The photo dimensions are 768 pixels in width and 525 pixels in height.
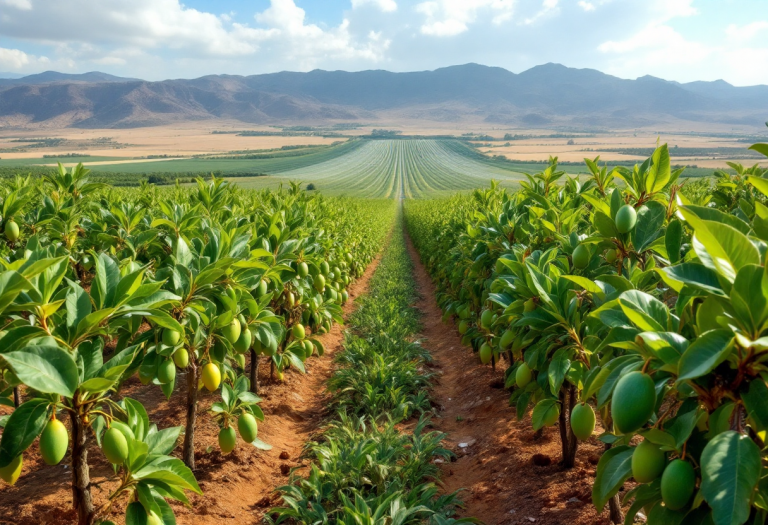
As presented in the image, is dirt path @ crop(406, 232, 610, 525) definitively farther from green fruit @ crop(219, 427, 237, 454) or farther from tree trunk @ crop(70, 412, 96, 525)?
tree trunk @ crop(70, 412, 96, 525)

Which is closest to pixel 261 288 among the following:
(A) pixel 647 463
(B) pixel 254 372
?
(B) pixel 254 372

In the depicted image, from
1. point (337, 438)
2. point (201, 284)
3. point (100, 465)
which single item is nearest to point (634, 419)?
point (201, 284)

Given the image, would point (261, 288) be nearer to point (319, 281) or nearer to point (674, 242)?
point (319, 281)

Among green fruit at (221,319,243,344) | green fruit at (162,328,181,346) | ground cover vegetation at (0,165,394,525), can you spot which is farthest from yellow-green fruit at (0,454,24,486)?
green fruit at (221,319,243,344)

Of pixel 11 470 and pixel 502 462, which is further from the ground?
pixel 11 470

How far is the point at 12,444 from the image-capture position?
143 cm

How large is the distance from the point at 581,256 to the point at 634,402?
1.56m

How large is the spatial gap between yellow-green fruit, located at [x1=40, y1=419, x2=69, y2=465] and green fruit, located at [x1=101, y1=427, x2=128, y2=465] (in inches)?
4.1

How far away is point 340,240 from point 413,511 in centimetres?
598

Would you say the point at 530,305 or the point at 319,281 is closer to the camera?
the point at 530,305

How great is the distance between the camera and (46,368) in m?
1.29

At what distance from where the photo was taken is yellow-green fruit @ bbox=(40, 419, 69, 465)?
1406 mm

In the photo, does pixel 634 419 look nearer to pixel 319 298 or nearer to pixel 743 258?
pixel 743 258

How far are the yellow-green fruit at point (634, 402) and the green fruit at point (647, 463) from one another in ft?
0.47
